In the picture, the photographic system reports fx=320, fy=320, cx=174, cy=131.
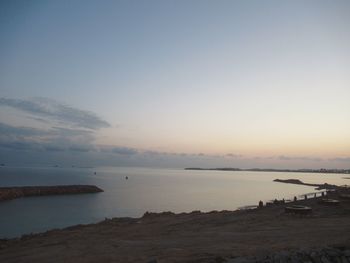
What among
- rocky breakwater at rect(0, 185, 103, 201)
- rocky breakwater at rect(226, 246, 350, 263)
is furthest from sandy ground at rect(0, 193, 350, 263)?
rocky breakwater at rect(0, 185, 103, 201)

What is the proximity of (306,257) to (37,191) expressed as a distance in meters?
68.5

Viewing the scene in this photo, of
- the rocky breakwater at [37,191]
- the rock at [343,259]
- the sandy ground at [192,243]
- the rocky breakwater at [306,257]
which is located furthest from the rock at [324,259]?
the rocky breakwater at [37,191]

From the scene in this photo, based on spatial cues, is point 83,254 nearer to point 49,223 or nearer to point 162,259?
point 162,259

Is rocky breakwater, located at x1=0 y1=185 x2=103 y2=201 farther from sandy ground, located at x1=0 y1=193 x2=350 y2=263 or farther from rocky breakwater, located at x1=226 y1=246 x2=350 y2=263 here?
rocky breakwater, located at x1=226 y1=246 x2=350 y2=263

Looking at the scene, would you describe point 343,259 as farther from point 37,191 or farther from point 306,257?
point 37,191

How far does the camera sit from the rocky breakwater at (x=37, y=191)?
59944 mm

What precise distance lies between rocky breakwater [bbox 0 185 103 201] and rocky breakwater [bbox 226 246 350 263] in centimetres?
5736

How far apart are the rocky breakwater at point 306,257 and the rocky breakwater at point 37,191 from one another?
57355 millimetres

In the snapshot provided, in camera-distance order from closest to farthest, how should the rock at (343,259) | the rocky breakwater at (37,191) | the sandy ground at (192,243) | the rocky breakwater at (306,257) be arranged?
the rocky breakwater at (306,257) → the rock at (343,259) → the sandy ground at (192,243) → the rocky breakwater at (37,191)

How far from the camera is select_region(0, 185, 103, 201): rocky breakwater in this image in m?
59.9

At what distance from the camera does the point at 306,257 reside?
30.3ft

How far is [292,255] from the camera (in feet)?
30.3

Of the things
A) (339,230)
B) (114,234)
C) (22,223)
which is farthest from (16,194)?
(339,230)

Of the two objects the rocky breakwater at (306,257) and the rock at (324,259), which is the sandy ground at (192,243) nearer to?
the rocky breakwater at (306,257)
